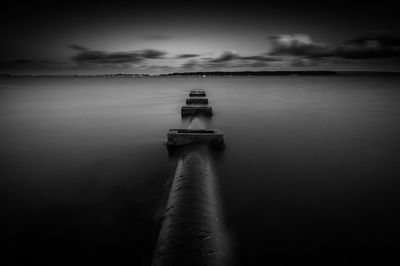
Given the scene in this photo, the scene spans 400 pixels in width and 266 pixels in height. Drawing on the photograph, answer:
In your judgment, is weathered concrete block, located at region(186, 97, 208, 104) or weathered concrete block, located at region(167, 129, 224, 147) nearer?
weathered concrete block, located at region(167, 129, 224, 147)

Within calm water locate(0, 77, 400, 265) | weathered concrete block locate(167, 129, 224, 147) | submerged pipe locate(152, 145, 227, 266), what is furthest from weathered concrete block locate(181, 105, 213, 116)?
submerged pipe locate(152, 145, 227, 266)

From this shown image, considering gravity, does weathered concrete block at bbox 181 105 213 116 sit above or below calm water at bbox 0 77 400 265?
above

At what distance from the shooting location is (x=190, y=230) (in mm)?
3480

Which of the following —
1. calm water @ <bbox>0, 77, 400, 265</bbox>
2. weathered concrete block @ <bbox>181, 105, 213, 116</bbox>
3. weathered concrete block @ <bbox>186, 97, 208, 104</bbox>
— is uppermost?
weathered concrete block @ <bbox>186, 97, 208, 104</bbox>

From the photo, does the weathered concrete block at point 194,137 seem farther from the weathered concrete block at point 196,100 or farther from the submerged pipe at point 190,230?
the weathered concrete block at point 196,100

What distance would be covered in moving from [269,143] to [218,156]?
390cm

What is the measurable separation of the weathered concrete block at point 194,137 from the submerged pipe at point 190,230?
3.28 m

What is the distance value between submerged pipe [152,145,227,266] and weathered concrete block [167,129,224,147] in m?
3.28

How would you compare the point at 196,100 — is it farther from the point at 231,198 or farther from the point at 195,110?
the point at 231,198

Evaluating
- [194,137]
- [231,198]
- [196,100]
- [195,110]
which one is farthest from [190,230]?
[196,100]

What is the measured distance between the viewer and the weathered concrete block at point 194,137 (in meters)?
8.66

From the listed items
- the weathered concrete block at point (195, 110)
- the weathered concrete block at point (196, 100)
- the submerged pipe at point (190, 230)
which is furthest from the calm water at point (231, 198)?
the weathered concrete block at point (196, 100)

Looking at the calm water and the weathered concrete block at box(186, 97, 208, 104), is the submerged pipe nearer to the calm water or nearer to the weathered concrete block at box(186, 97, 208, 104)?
the calm water

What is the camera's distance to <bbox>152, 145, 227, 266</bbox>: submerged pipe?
3055mm
